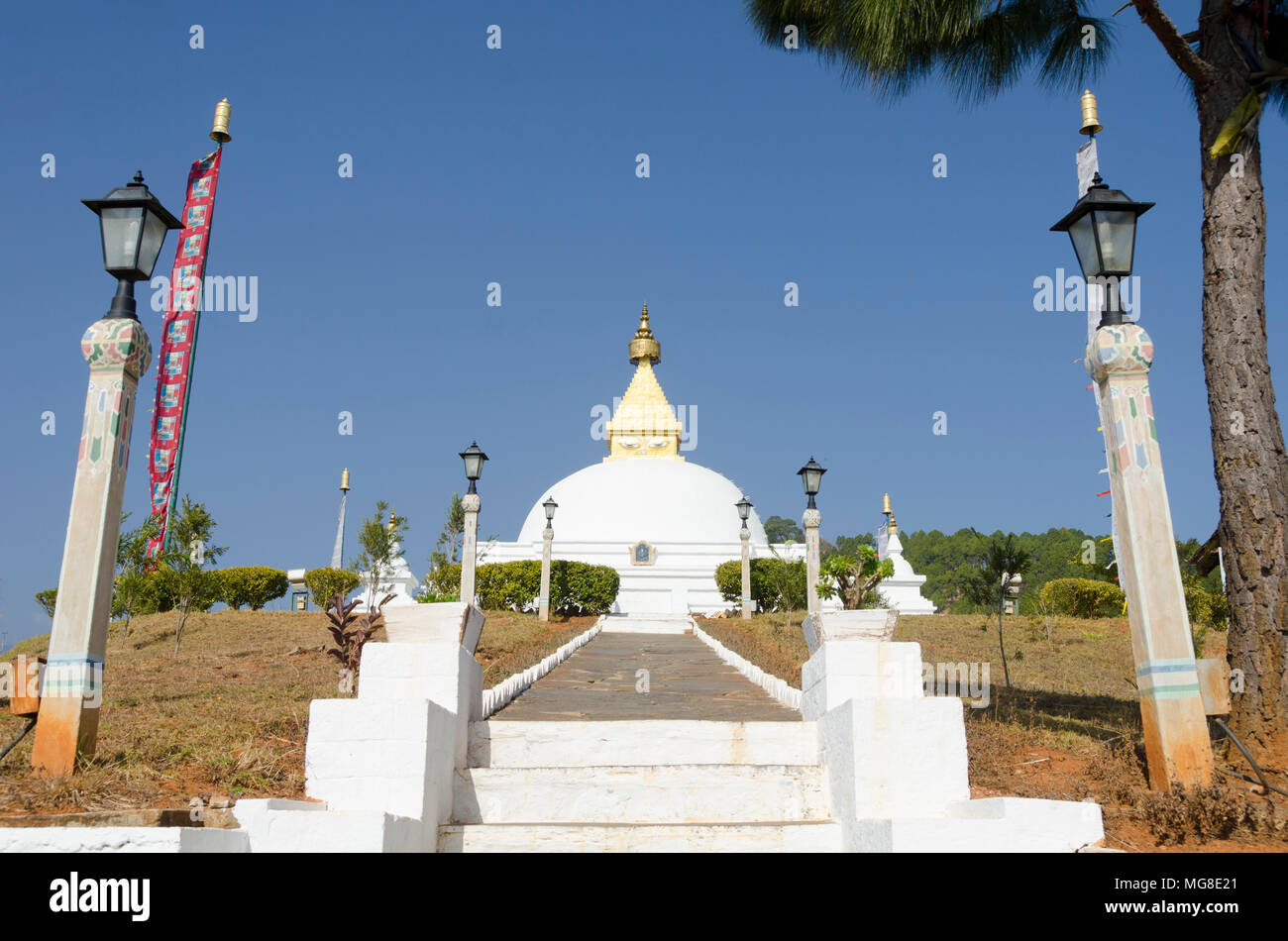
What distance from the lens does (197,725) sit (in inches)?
323

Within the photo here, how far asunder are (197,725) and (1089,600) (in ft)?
83.1

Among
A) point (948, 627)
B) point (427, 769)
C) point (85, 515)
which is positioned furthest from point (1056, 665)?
point (85, 515)

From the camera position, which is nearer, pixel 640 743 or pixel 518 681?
pixel 640 743

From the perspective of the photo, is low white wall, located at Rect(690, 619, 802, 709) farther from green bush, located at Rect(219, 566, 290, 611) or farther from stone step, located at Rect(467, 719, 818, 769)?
green bush, located at Rect(219, 566, 290, 611)

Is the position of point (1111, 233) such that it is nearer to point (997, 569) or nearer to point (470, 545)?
point (997, 569)

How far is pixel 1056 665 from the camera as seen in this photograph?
647 inches

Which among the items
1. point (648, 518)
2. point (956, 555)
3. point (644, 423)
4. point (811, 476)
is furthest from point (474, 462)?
point (956, 555)

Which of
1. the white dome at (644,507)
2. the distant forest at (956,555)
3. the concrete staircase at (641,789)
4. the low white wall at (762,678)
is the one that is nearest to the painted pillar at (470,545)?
the low white wall at (762,678)

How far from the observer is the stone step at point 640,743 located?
7020 millimetres

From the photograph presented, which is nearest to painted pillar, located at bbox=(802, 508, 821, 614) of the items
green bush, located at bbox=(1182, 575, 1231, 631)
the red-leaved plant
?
green bush, located at bbox=(1182, 575, 1231, 631)

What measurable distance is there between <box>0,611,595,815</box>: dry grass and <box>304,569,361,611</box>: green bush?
943cm

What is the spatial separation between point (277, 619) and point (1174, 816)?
2292 centimetres

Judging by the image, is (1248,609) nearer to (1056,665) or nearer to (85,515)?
(85,515)

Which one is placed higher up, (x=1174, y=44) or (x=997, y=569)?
(x=1174, y=44)
